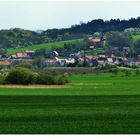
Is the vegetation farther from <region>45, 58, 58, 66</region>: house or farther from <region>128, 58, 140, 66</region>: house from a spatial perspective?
<region>45, 58, 58, 66</region>: house

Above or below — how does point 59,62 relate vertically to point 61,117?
below

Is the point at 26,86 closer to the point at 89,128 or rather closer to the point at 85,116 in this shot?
the point at 85,116

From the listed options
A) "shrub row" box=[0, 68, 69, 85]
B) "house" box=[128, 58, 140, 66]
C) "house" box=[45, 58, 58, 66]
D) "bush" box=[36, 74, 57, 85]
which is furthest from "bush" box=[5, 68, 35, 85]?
"house" box=[45, 58, 58, 66]

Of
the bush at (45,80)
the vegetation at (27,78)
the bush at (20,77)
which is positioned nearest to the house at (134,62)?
the bush at (45,80)

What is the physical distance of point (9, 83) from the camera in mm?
90062

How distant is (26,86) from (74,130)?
5884 cm

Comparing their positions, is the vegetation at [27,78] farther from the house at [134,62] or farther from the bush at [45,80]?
the house at [134,62]

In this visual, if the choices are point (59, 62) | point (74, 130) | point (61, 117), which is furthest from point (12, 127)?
point (59, 62)

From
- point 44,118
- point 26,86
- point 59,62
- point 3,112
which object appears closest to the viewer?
point 44,118

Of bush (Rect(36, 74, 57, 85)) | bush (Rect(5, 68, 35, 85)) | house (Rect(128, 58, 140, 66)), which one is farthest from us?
house (Rect(128, 58, 140, 66))

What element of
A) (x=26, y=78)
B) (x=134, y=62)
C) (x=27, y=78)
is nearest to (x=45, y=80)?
(x=27, y=78)

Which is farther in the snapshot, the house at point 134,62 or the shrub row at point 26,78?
the house at point 134,62
